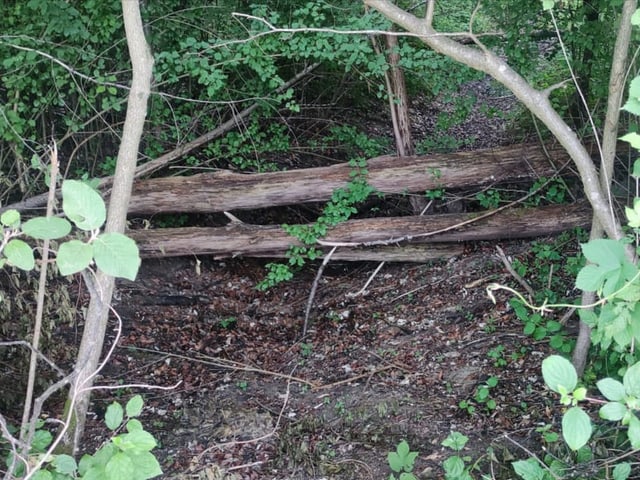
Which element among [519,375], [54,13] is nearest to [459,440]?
[519,375]

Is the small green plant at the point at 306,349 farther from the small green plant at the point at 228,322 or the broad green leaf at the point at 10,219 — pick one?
the broad green leaf at the point at 10,219

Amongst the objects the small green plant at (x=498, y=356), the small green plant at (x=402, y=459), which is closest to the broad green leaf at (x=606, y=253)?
the small green plant at (x=402, y=459)

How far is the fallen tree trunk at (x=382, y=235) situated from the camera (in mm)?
5613

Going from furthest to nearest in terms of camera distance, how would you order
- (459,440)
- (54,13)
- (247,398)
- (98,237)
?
(54,13) < (247,398) < (459,440) < (98,237)

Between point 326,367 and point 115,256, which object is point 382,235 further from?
point 115,256

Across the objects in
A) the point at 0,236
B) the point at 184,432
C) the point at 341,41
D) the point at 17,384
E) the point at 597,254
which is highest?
the point at 341,41

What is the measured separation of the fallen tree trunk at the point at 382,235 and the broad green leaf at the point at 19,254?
3.82 meters

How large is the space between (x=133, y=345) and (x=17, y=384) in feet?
3.44

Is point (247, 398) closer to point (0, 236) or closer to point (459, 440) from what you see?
point (459, 440)

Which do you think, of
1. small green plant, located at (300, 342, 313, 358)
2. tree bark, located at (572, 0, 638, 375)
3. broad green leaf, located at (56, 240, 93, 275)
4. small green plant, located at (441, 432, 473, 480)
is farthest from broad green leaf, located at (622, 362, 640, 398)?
small green plant, located at (300, 342, 313, 358)

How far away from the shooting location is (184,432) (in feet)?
13.9

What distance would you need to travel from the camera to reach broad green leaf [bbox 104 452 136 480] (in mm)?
1940

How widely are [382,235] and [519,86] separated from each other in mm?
2952

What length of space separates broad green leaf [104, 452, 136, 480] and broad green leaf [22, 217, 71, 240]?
718 millimetres
